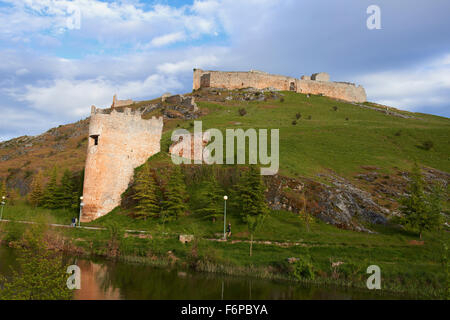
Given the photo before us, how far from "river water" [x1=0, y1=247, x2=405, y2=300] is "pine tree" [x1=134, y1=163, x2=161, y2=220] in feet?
32.9

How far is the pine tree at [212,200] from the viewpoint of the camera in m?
29.9

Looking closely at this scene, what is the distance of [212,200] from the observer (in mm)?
31094

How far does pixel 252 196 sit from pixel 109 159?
51.7 ft

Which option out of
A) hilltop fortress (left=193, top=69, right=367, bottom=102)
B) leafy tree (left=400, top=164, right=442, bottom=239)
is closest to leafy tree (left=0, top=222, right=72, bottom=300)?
leafy tree (left=400, top=164, right=442, bottom=239)

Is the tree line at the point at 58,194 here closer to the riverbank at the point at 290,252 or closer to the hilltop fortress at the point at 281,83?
the riverbank at the point at 290,252

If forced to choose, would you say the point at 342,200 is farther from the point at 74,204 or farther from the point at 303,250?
the point at 74,204

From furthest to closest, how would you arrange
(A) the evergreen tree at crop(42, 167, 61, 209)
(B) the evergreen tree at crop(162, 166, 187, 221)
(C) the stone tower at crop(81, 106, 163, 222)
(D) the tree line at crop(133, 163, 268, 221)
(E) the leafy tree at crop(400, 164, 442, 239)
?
(A) the evergreen tree at crop(42, 167, 61, 209) < (C) the stone tower at crop(81, 106, 163, 222) < (B) the evergreen tree at crop(162, 166, 187, 221) < (D) the tree line at crop(133, 163, 268, 221) < (E) the leafy tree at crop(400, 164, 442, 239)

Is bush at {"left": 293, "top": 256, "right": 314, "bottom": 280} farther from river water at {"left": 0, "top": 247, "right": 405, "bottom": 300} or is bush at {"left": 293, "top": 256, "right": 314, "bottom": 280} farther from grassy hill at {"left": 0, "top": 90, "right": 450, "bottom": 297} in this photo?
river water at {"left": 0, "top": 247, "right": 405, "bottom": 300}

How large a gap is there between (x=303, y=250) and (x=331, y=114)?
2305 inches

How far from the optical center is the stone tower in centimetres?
3400

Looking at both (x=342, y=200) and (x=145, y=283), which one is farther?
(x=342, y=200)
